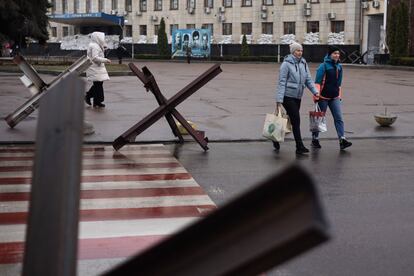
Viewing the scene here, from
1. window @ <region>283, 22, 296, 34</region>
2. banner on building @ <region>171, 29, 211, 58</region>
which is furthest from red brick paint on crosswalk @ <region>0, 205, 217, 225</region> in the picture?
banner on building @ <region>171, 29, 211, 58</region>

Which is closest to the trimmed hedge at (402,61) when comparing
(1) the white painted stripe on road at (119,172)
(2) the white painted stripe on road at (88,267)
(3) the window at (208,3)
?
(3) the window at (208,3)

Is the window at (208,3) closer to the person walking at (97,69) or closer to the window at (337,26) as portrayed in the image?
the window at (337,26)

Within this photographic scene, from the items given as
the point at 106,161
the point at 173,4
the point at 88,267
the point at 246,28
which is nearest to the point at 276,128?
the point at 106,161

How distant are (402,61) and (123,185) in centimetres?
3964

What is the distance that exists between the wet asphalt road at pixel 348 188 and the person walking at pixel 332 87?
0.97 ft

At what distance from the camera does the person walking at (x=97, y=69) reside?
651 inches

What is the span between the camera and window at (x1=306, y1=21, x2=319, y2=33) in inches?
2328

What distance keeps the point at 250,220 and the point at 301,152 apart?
951cm

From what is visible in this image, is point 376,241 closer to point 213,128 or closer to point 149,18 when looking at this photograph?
point 213,128

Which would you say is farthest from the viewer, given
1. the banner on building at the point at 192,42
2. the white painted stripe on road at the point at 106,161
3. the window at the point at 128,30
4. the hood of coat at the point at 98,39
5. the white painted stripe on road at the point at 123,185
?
the window at the point at 128,30

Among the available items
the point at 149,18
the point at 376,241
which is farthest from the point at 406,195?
the point at 149,18

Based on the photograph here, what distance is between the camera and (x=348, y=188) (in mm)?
8414

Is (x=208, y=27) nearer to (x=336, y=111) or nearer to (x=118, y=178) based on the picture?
(x=336, y=111)

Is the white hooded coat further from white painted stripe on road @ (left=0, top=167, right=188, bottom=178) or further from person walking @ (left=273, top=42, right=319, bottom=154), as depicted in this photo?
white painted stripe on road @ (left=0, top=167, right=188, bottom=178)
